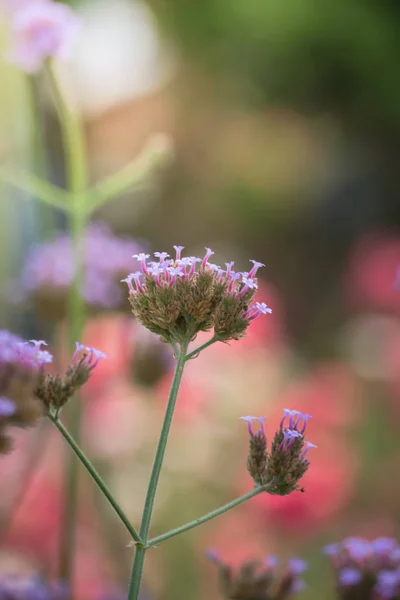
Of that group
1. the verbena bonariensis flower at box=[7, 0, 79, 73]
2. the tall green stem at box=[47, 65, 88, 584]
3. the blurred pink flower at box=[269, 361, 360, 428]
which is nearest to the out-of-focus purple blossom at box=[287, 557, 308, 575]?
the tall green stem at box=[47, 65, 88, 584]

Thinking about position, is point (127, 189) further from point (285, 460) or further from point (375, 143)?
point (375, 143)

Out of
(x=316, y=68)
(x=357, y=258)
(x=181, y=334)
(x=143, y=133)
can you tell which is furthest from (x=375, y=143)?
(x=181, y=334)

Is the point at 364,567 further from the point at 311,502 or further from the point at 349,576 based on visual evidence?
the point at 311,502

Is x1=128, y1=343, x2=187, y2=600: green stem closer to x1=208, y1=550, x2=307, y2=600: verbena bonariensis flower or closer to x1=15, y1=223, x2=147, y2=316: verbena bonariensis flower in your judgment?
x1=208, y1=550, x2=307, y2=600: verbena bonariensis flower

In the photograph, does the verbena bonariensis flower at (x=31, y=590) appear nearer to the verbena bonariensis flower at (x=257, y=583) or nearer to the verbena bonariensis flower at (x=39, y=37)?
the verbena bonariensis flower at (x=257, y=583)

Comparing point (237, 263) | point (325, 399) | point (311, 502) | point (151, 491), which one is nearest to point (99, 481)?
point (151, 491)

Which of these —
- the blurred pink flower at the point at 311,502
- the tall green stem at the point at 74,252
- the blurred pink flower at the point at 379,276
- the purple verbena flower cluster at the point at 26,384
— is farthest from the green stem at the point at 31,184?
the blurred pink flower at the point at 379,276
